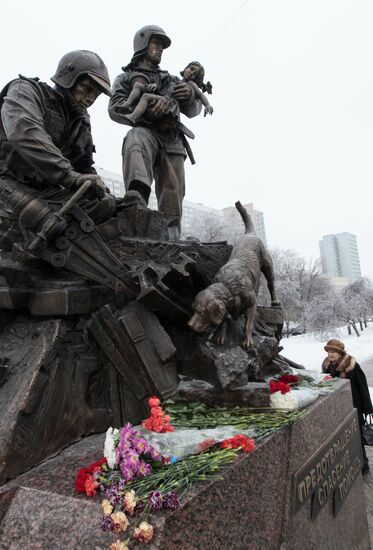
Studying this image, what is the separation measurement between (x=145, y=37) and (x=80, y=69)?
2.22 m

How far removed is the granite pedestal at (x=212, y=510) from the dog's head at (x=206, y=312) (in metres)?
0.99

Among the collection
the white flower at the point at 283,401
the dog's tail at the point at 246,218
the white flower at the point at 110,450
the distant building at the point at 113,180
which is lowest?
the white flower at the point at 283,401

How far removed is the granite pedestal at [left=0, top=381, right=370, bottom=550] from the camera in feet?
5.88

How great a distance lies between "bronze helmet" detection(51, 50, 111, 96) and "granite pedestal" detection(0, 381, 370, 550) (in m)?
2.95


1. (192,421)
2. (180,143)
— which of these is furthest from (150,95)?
(192,421)

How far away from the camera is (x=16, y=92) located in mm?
3207

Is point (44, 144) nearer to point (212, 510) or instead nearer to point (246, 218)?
point (246, 218)

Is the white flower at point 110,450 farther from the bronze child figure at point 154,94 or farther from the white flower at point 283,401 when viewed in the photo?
the bronze child figure at point 154,94

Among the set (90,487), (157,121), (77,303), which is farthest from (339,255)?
(90,487)

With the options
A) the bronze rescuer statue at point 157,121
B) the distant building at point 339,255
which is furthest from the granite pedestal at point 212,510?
the distant building at point 339,255

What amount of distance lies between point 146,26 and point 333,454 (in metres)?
5.47

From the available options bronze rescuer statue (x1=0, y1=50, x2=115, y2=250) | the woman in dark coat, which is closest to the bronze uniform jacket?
bronze rescuer statue (x1=0, y1=50, x2=115, y2=250)

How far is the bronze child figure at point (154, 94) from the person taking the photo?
474 centimetres

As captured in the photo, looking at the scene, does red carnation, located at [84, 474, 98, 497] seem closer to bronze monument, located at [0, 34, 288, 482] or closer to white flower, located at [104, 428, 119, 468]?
white flower, located at [104, 428, 119, 468]
